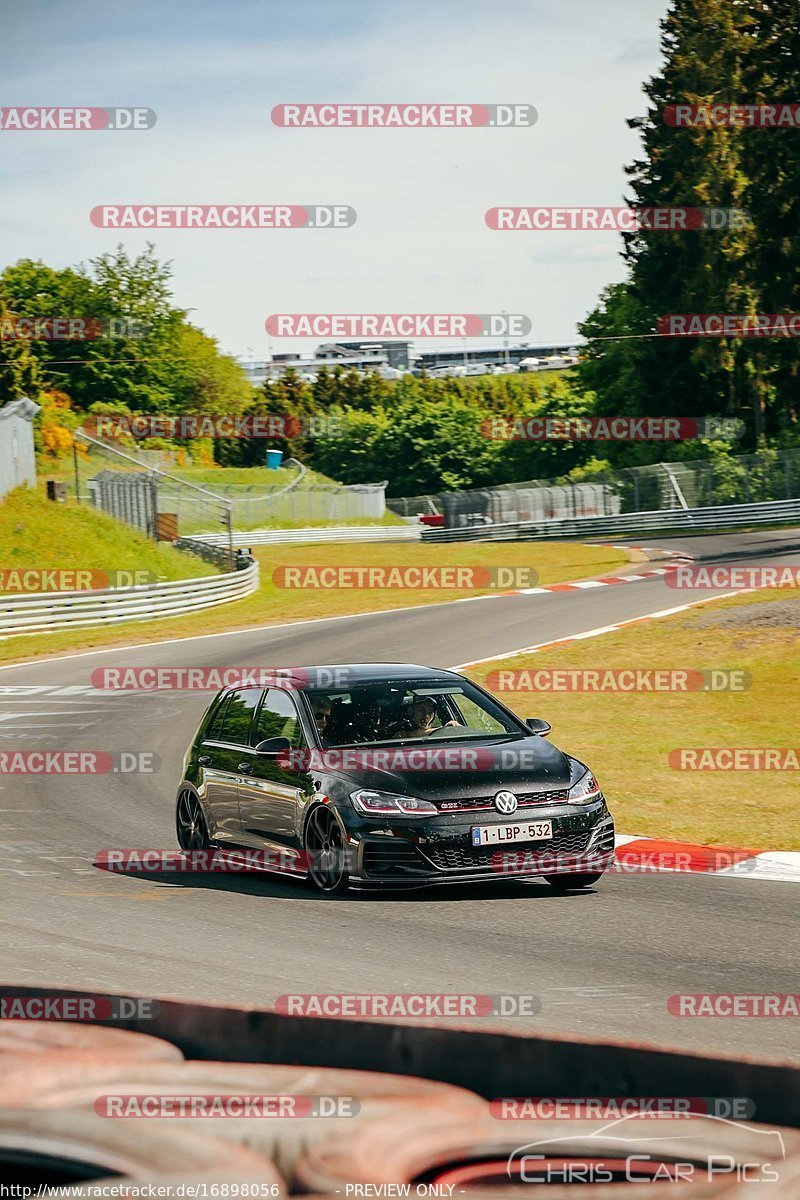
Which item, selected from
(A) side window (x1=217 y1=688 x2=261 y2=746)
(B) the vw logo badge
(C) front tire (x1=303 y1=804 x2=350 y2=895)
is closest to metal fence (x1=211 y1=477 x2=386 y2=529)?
(A) side window (x1=217 y1=688 x2=261 y2=746)

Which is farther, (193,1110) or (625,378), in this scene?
(625,378)

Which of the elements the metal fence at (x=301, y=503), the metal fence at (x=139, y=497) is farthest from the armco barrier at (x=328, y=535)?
the metal fence at (x=139, y=497)

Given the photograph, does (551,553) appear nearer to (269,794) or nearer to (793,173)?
(793,173)

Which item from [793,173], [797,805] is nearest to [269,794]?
[797,805]

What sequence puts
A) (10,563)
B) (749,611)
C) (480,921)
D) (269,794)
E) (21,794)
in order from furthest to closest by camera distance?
(10,563) < (749,611) < (21,794) < (269,794) < (480,921)

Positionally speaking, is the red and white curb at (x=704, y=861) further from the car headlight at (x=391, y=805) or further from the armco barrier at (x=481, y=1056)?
the armco barrier at (x=481, y=1056)

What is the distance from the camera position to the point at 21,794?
15.5 m

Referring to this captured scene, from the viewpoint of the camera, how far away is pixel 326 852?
401 inches

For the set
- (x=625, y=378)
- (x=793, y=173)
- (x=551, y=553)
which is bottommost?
(x=551, y=553)

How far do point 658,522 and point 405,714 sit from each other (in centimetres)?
5241

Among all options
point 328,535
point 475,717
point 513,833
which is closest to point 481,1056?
point 513,833

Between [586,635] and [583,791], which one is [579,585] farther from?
[583,791]

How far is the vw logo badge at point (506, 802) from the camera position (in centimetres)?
980

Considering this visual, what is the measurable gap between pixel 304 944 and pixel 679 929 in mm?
2197
